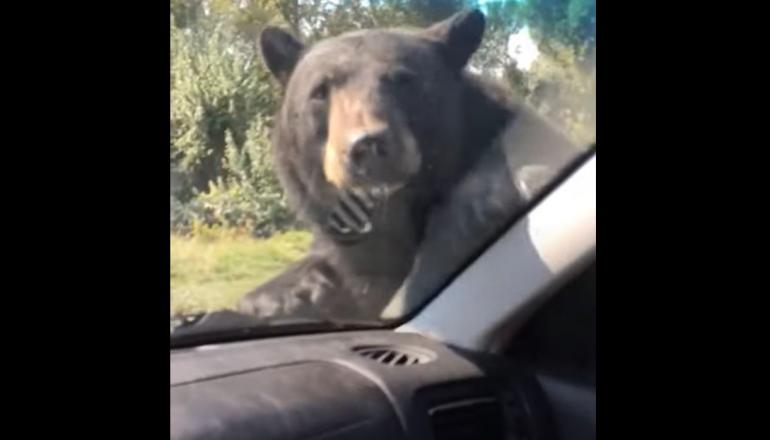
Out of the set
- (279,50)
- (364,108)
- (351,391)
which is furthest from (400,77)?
(351,391)

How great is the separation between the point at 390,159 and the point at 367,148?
0.22 feet

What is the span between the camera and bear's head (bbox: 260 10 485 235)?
2.69m

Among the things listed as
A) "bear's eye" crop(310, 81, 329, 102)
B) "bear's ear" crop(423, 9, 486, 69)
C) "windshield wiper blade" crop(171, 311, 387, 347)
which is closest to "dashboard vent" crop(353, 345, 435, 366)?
"windshield wiper blade" crop(171, 311, 387, 347)

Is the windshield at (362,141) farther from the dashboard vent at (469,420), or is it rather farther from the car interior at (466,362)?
the dashboard vent at (469,420)

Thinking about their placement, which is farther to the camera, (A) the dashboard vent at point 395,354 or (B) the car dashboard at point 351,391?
(A) the dashboard vent at point 395,354

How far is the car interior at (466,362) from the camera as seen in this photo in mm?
2508

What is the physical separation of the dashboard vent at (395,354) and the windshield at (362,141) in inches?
5.5

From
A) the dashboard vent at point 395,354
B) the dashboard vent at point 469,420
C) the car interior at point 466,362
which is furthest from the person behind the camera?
the dashboard vent at point 395,354

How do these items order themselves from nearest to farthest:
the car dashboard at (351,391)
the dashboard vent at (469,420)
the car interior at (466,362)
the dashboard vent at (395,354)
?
the car dashboard at (351,391) < the car interior at (466,362) < the dashboard vent at (469,420) < the dashboard vent at (395,354)

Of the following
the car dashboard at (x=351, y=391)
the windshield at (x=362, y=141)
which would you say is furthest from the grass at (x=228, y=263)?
the car dashboard at (x=351, y=391)

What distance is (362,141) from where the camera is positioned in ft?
8.83

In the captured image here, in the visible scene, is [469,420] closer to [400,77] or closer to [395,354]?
[395,354]
